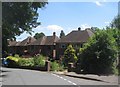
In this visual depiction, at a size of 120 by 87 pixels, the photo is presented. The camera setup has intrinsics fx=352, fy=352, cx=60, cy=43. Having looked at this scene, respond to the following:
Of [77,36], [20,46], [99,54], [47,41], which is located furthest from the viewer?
[20,46]

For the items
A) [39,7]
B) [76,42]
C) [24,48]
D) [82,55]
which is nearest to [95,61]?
[82,55]

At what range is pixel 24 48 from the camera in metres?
107

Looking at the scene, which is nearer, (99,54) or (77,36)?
(99,54)

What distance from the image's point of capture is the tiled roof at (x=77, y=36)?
8125 centimetres

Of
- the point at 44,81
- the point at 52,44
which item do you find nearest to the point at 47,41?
the point at 52,44

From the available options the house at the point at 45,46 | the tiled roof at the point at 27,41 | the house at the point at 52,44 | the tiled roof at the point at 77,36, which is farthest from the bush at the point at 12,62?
the tiled roof at the point at 27,41

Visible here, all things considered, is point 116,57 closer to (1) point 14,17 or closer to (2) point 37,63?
(1) point 14,17

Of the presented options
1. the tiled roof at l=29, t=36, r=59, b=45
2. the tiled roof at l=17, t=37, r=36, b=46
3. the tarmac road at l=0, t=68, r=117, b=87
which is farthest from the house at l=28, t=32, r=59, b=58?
the tarmac road at l=0, t=68, r=117, b=87

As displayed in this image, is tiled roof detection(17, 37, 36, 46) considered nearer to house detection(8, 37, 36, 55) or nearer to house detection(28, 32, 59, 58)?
house detection(8, 37, 36, 55)

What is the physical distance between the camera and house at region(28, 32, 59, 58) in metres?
Answer: 94.9

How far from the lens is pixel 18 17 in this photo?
122 feet

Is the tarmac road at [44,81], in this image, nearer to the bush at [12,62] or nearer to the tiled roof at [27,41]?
the bush at [12,62]

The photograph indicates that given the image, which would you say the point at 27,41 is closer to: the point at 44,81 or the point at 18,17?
the point at 18,17

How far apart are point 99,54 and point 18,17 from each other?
9324 mm
